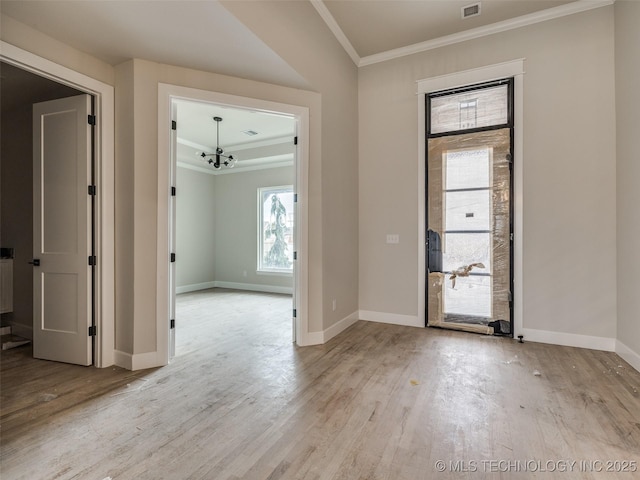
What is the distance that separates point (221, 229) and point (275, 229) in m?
1.54

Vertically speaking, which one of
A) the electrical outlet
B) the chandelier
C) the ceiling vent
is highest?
the ceiling vent

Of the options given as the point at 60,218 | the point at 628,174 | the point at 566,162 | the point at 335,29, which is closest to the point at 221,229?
the point at 60,218

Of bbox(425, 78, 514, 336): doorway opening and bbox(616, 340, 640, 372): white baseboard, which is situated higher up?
bbox(425, 78, 514, 336): doorway opening

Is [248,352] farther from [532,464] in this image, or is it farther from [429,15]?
[429,15]

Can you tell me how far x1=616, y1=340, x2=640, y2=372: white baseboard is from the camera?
8.84 ft

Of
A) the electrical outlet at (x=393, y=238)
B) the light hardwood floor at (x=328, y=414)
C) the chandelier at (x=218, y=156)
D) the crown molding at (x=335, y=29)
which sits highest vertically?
the crown molding at (x=335, y=29)

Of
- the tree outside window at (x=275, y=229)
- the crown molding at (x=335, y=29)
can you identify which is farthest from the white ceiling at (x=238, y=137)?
the crown molding at (x=335, y=29)

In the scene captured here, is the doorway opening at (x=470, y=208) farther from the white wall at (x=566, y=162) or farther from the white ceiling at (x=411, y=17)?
the white ceiling at (x=411, y=17)

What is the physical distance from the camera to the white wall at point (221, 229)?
6965mm

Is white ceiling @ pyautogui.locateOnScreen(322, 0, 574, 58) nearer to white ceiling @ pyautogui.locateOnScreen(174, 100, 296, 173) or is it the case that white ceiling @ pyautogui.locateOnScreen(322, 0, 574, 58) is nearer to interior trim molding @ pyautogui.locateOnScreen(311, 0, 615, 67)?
interior trim molding @ pyautogui.locateOnScreen(311, 0, 615, 67)

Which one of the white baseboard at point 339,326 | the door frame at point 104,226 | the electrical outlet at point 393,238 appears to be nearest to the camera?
the door frame at point 104,226

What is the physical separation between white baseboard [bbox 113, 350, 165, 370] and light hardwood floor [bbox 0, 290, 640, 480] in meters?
0.09

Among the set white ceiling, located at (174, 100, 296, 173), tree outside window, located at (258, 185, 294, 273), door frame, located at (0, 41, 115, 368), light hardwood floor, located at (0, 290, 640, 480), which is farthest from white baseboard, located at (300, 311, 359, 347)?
white ceiling, located at (174, 100, 296, 173)

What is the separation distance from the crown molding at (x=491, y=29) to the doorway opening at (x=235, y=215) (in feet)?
7.09
